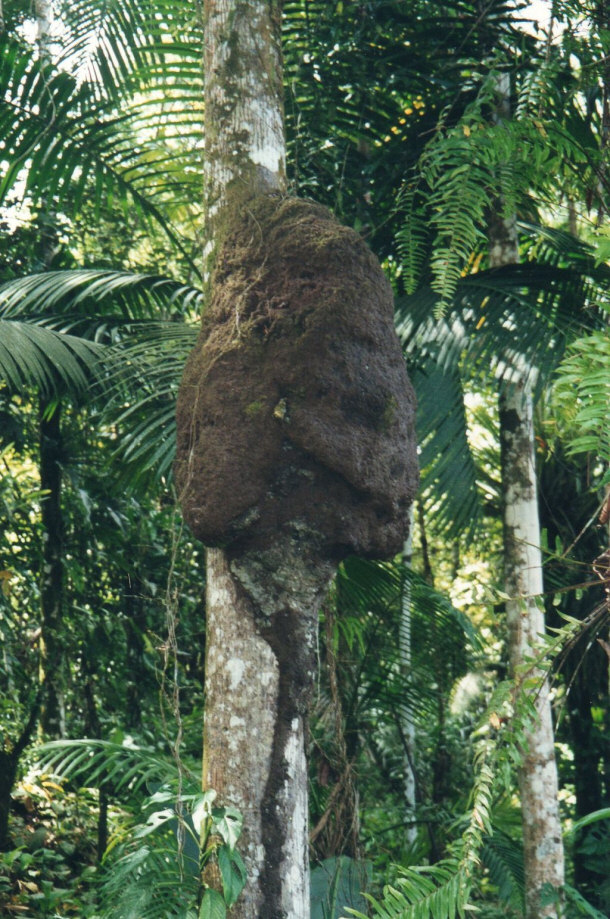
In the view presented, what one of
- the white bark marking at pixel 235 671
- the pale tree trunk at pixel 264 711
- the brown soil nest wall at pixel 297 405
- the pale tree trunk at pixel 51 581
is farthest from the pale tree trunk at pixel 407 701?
the pale tree trunk at pixel 51 581

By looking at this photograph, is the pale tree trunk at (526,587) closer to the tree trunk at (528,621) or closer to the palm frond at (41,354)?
the tree trunk at (528,621)

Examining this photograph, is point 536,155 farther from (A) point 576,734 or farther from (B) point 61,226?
(A) point 576,734

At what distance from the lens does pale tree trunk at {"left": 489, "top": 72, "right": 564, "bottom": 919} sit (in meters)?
4.74

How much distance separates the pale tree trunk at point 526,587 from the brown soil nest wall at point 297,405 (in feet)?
4.87

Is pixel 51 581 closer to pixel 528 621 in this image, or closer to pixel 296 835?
pixel 528 621

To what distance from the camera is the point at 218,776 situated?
2.90m

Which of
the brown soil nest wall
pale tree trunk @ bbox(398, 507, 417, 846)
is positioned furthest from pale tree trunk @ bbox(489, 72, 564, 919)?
the brown soil nest wall

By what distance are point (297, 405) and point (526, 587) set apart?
2.41 m

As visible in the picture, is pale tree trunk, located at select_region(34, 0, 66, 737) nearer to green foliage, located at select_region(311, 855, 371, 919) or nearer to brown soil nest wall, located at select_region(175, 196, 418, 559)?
green foliage, located at select_region(311, 855, 371, 919)

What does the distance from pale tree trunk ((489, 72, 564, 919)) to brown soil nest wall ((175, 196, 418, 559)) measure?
1485 millimetres

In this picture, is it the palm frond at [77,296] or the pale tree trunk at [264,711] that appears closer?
the pale tree trunk at [264,711]

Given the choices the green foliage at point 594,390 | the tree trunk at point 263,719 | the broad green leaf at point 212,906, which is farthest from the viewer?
the tree trunk at point 263,719

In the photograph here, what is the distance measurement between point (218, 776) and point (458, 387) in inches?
101

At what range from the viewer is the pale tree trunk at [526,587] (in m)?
4.74
